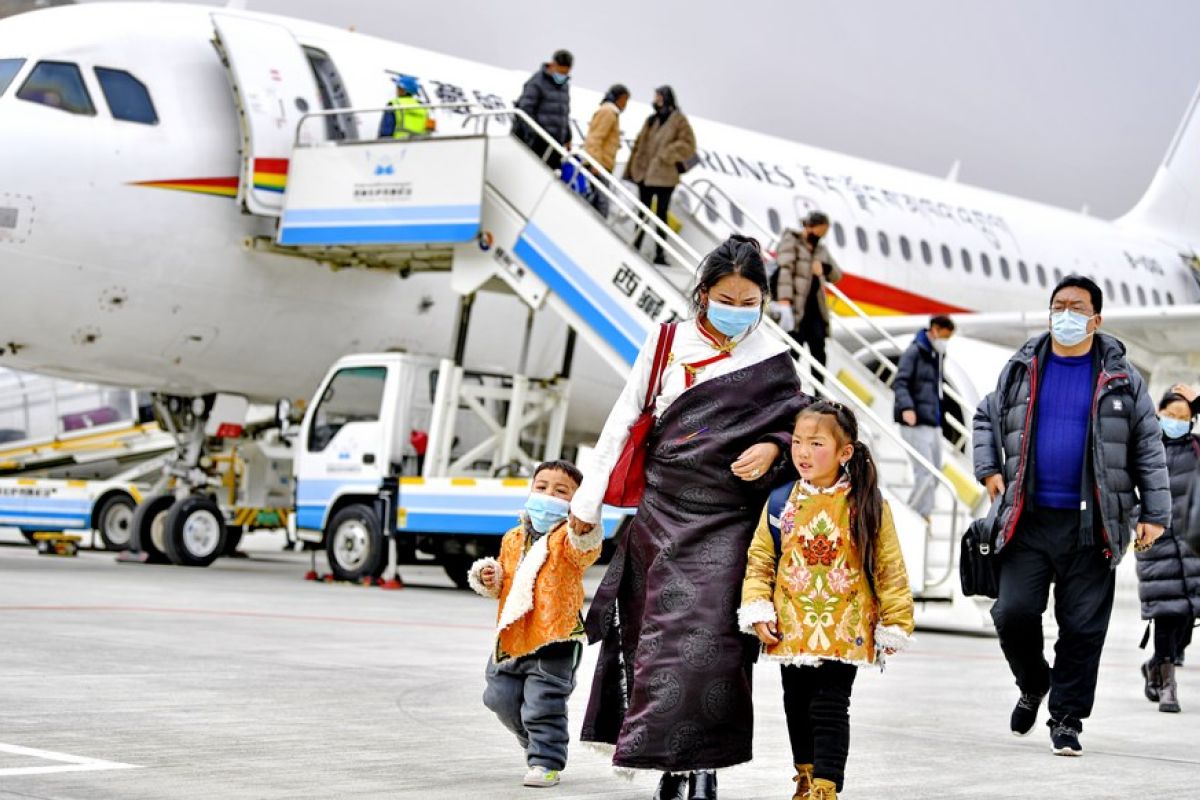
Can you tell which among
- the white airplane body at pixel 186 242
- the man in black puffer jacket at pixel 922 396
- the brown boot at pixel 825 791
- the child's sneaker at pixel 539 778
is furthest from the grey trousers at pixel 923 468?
the brown boot at pixel 825 791

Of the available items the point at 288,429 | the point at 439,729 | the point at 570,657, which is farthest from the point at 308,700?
the point at 288,429

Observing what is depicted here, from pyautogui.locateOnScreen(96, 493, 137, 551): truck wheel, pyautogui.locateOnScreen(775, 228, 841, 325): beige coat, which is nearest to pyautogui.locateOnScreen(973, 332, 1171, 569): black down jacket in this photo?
pyautogui.locateOnScreen(775, 228, 841, 325): beige coat

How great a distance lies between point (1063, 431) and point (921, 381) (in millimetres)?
5496

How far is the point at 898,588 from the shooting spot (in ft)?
14.7

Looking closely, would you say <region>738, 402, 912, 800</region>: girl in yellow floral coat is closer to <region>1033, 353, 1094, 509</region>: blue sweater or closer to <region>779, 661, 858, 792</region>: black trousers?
<region>779, 661, 858, 792</region>: black trousers

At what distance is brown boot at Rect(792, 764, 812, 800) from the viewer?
175 inches

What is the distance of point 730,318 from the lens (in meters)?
4.53

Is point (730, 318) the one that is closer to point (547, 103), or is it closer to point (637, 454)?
point (637, 454)

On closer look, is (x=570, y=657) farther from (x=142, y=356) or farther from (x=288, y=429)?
(x=288, y=429)

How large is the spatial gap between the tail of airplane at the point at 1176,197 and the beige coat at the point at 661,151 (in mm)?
17156

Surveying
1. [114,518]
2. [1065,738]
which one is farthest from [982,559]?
[114,518]

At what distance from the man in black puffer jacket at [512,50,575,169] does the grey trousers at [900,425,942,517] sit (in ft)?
11.3

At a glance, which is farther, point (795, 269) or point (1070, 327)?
point (795, 269)

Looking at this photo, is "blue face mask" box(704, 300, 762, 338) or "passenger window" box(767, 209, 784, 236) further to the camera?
"passenger window" box(767, 209, 784, 236)
